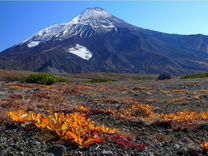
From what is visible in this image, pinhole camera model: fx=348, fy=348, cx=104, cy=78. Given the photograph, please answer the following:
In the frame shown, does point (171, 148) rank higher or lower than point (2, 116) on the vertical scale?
lower

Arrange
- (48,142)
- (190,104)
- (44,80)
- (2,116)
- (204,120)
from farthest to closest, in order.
Result: 1. (44,80)
2. (190,104)
3. (204,120)
4. (2,116)
5. (48,142)

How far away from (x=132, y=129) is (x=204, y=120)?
121 inches

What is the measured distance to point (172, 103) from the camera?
1973 centimetres

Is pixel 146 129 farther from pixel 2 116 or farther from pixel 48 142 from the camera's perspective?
pixel 2 116

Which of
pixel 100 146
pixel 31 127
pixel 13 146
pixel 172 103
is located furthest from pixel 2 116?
pixel 172 103

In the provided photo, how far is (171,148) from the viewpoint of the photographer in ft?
28.3

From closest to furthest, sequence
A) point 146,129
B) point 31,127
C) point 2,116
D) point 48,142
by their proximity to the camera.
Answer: point 48,142 < point 31,127 < point 2,116 < point 146,129

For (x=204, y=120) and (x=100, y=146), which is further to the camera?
(x=204, y=120)

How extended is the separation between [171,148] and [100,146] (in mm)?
1801

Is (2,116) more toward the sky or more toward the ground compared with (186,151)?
more toward the sky

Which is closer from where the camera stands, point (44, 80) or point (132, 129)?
point (132, 129)

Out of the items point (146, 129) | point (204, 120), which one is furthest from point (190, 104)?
point (146, 129)

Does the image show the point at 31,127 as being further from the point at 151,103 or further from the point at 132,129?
the point at 151,103

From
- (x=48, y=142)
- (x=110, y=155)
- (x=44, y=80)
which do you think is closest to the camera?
(x=110, y=155)
